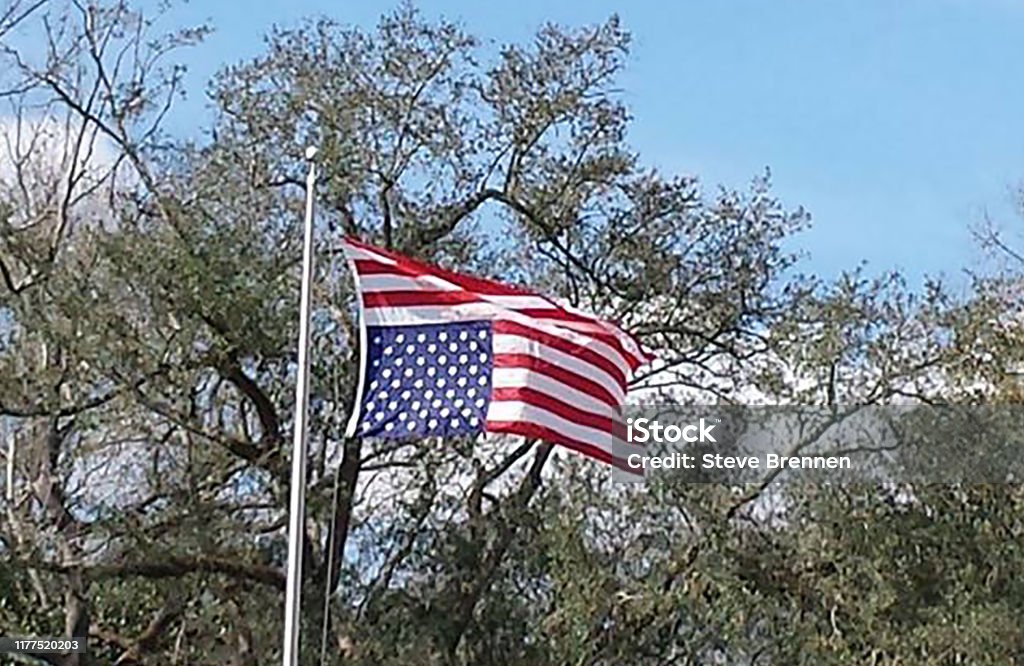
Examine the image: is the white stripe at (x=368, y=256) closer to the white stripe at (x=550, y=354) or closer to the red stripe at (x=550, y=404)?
the white stripe at (x=550, y=354)

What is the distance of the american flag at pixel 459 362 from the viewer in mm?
10086

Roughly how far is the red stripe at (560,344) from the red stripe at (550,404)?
310 mm

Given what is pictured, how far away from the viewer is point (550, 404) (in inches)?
409

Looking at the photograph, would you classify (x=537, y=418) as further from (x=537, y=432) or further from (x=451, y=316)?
(x=451, y=316)

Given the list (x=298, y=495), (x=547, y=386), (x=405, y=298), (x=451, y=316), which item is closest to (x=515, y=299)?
(x=451, y=316)

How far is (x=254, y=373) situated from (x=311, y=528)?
62.0 inches

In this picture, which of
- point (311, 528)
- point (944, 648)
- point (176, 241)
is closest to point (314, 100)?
point (176, 241)

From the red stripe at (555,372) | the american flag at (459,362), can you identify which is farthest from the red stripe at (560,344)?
the red stripe at (555,372)

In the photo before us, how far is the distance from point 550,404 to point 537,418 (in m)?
0.17

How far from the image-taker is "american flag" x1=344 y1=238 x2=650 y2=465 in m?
10.1

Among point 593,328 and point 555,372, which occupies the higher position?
point 593,328

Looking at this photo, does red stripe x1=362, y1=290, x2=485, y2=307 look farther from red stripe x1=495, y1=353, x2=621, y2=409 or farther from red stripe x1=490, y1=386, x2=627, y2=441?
red stripe x1=490, y1=386, x2=627, y2=441

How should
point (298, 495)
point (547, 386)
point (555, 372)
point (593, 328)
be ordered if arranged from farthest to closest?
point (593, 328) → point (555, 372) → point (547, 386) → point (298, 495)

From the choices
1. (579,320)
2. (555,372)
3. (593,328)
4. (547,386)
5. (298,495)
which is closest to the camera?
(298,495)
